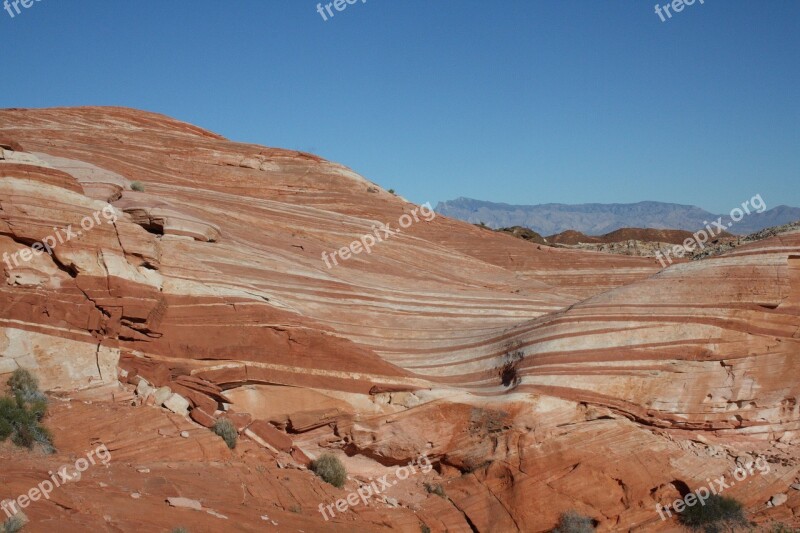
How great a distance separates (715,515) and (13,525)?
11358mm

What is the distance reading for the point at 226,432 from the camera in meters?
13.2

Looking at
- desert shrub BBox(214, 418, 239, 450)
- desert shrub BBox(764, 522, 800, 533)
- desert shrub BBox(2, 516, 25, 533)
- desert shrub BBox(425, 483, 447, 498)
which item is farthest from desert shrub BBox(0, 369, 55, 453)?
desert shrub BBox(764, 522, 800, 533)

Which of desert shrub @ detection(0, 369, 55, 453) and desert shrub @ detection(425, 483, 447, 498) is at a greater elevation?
desert shrub @ detection(0, 369, 55, 453)

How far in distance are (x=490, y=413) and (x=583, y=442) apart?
1.81 metres

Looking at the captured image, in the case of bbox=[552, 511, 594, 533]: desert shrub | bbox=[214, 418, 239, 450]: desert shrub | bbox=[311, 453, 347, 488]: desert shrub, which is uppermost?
bbox=[214, 418, 239, 450]: desert shrub

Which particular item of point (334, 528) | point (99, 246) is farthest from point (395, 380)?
point (99, 246)

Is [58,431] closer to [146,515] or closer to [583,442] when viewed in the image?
[146,515]

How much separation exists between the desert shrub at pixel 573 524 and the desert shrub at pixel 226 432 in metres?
5.96

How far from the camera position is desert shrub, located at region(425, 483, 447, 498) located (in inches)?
569

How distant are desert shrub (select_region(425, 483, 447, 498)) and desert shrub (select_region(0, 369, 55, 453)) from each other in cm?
668

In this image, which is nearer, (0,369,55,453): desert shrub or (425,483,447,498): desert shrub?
(0,369,55,453): desert shrub

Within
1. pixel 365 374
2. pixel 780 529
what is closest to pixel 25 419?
pixel 365 374

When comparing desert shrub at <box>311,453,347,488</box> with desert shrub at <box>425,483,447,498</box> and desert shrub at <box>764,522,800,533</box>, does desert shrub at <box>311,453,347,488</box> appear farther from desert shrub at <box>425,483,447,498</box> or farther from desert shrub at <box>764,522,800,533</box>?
desert shrub at <box>764,522,800,533</box>

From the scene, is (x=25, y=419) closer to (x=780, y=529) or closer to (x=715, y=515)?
(x=715, y=515)
